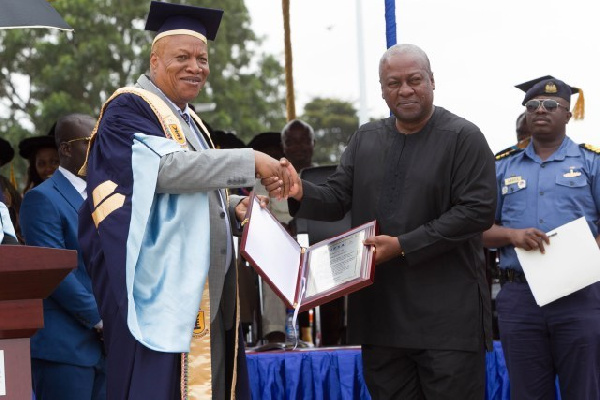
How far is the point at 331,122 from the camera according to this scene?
39.6 metres

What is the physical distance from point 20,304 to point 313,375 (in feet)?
11.4

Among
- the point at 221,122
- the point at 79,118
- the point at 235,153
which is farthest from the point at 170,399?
the point at 221,122

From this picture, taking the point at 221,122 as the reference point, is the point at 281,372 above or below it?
below

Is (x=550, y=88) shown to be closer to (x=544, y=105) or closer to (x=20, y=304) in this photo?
(x=544, y=105)

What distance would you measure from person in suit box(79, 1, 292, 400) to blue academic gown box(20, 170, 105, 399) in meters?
0.69

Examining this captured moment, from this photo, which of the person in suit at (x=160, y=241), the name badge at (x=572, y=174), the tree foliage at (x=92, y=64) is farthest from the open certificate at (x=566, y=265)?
the tree foliage at (x=92, y=64)

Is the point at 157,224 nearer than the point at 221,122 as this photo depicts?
Yes

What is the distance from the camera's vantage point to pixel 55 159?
6.73 meters

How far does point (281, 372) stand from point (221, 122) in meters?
17.8

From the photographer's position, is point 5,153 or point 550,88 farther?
point 5,153

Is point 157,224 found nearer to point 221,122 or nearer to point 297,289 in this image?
point 297,289

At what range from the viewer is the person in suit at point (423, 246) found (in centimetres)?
368

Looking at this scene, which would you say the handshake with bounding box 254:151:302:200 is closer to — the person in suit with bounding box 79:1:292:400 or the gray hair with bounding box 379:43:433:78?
the person in suit with bounding box 79:1:292:400

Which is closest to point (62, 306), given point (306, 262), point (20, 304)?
point (306, 262)
